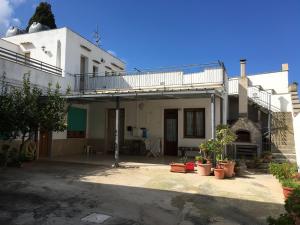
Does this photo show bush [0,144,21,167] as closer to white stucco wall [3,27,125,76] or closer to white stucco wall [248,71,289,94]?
white stucco wall [3,27,125,76]

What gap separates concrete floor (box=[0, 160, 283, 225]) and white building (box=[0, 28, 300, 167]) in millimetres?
4359

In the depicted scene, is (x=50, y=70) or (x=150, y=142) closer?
(x=50, y=70)

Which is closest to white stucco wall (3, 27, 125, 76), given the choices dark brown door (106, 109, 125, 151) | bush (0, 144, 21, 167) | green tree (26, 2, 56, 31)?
dark brown door (106, 109, 125, 151)

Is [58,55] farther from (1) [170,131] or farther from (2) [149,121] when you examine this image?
(1) [170,131]

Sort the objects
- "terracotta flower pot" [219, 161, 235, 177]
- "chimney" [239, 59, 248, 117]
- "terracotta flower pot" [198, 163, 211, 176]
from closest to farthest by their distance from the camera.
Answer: "terracotta flower pot" [219, 161, 235, 177] < "terracotta flower pot" [198, 163, 211, 176] < "chimney" [239, 59, 248, 117]

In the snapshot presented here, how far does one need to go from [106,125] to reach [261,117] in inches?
360

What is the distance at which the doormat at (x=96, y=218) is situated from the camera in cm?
500

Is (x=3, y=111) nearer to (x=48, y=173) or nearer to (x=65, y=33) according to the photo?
(x=48, y=173)

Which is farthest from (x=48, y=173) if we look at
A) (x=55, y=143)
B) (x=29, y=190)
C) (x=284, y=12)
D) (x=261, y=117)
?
(x=261, y=117)

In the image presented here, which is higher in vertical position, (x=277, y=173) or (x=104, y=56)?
(x=104, y=56)

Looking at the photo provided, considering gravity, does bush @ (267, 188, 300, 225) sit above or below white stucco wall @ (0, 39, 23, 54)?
below

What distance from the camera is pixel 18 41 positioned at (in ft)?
52.3

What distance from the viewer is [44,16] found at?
77.4 ft

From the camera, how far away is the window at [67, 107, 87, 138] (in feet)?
48.5
